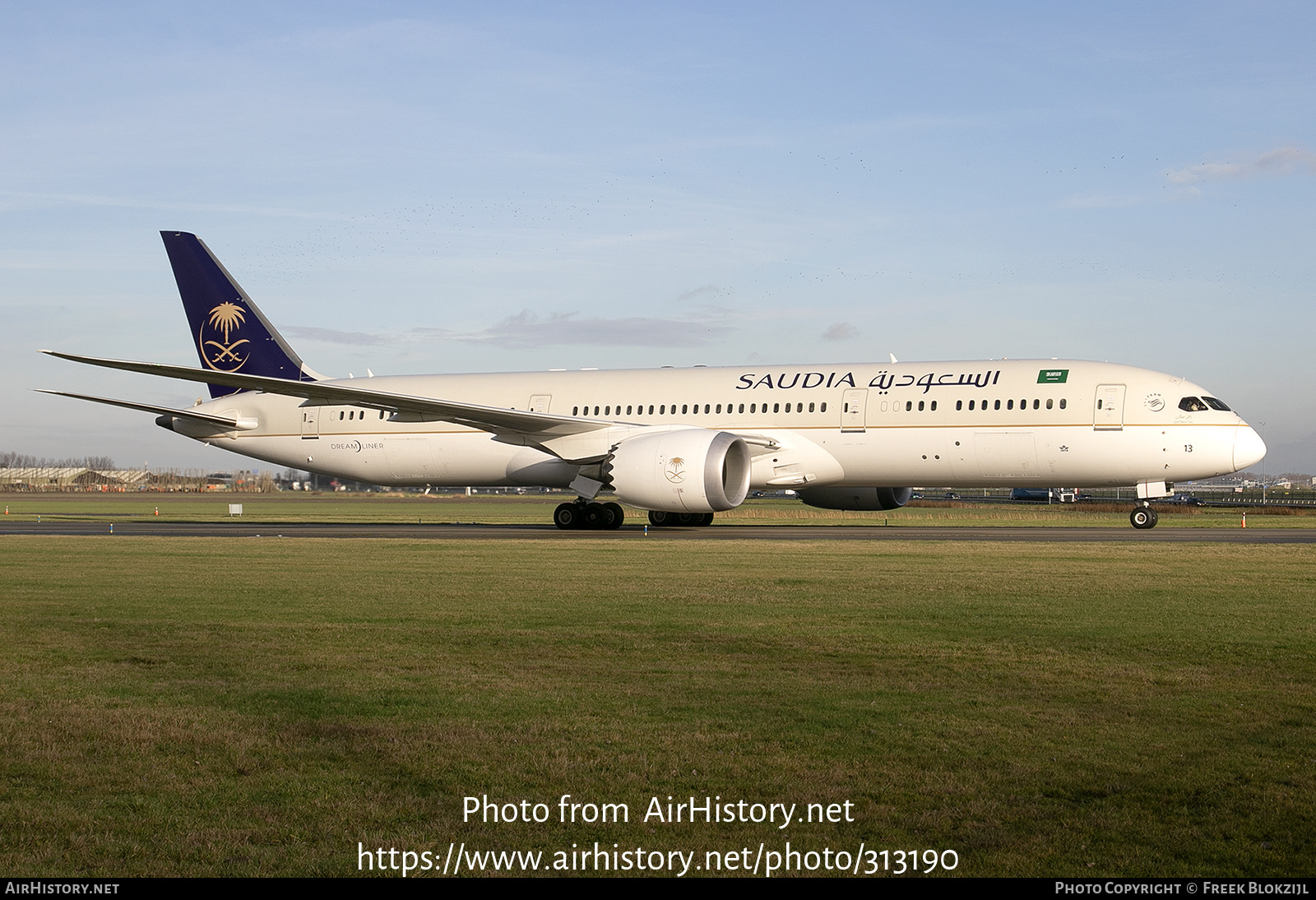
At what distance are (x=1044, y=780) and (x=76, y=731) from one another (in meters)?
5.11

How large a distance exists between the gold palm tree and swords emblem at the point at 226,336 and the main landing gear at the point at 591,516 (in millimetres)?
11842

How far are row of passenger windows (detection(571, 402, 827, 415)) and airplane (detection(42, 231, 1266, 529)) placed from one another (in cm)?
4

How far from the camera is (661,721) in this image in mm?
6742

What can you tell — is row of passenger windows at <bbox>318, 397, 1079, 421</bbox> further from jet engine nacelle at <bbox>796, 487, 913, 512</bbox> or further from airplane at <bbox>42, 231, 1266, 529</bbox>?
jet engine nacelle at <bbox>796, 487, 913, 512</bbox>

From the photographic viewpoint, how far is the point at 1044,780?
546 centimetres

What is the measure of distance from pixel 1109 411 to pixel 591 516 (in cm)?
1231

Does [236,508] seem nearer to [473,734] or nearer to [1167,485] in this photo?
[1167,485]

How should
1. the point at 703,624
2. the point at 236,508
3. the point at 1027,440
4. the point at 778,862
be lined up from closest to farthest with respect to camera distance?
the point at 778,862, the point at 703,624, the point at 1027,440, the point at 236,508

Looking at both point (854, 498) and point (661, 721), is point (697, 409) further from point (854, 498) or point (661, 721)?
point (661, 721)

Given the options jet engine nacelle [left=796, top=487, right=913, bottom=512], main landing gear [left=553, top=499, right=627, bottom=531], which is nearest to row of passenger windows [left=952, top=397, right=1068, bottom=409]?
jet engine nacelle [left=796, top=487, right=913, bottom=512]

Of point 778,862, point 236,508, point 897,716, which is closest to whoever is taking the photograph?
point 778,862

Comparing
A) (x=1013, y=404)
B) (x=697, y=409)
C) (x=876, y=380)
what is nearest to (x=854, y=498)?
(x=876, y=380)

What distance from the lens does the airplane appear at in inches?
1016
